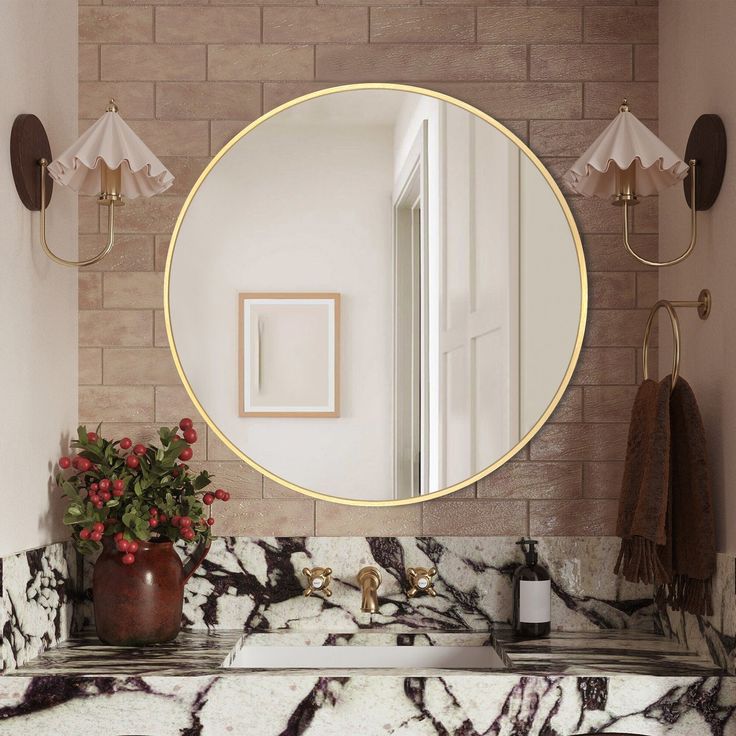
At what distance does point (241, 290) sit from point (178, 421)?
0.96 ft

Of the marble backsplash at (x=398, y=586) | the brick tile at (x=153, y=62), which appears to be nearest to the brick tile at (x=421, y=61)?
the brick tile at (x=153, y=62)

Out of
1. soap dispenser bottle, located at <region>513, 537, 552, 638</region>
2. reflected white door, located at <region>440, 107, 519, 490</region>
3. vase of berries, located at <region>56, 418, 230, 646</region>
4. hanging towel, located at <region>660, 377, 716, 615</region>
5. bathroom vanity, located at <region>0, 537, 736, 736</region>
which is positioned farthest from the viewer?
reflected white door, located at <region>440, 107, 519, 490</region>

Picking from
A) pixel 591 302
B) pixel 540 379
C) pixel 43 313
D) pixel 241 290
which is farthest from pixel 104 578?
pixel 591 302

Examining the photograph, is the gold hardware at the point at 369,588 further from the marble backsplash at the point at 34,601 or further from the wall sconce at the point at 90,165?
the wall sconce at the point at 90,165

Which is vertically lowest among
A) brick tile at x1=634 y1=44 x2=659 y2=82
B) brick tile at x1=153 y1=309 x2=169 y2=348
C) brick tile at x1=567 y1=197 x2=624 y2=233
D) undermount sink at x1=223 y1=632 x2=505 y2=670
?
undermount sink at x1=223 y1=632 x2=505 y2=670

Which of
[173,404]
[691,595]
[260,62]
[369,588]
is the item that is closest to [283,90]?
[260,62]

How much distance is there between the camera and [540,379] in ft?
6.36

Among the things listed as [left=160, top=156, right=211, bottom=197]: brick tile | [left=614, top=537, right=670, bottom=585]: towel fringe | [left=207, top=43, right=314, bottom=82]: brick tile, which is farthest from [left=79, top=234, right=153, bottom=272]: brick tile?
[left=614, top=537, right=670, bottom=585]: towel fringe

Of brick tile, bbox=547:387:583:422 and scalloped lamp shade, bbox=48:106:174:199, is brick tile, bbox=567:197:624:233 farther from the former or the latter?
scalloped lamp shade, bbox=48:106:174:199

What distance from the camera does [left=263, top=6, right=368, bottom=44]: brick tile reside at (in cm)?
199

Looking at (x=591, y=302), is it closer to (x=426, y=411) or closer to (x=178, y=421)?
(x=426, y=411)

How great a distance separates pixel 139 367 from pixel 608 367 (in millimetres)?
944

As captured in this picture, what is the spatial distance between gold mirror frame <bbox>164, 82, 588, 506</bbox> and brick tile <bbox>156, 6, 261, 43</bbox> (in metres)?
0.18

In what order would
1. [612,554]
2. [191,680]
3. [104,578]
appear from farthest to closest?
[612,554] → [104,578] → [191,680]
